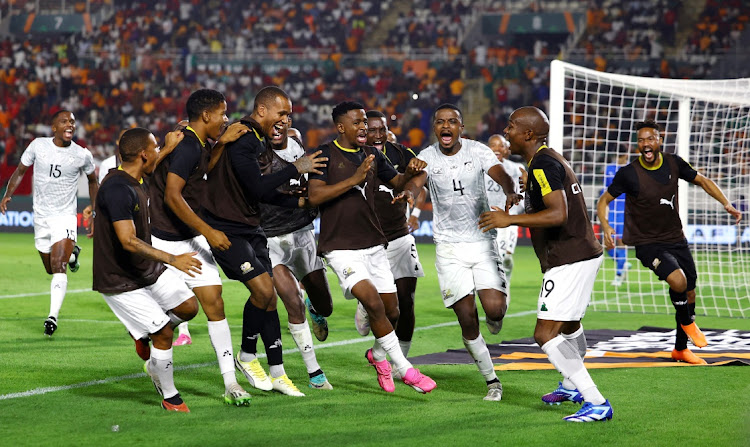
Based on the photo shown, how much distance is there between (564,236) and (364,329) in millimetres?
2776

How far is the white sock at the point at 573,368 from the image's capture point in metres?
6.13

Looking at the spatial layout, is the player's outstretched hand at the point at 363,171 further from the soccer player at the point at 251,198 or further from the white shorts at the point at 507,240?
the white shorts at the point at 507,240

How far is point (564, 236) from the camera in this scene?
635cm

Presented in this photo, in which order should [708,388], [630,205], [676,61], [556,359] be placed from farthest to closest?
[676,61] → [630,205] → [708,388] → [556,359]

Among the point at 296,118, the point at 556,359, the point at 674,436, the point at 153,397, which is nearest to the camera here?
the point at 674,436

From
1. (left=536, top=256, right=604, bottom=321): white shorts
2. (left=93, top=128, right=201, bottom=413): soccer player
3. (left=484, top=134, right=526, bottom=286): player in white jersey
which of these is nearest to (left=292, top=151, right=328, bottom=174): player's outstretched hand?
(left=93, top=128, right=201, bottom=413): soccer player

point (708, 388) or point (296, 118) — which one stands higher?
point (296, 118)

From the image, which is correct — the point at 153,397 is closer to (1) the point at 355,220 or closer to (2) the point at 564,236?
(1) the point at 355,220

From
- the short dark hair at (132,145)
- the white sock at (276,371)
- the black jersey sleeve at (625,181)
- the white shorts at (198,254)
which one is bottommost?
the white sock at (276,371)

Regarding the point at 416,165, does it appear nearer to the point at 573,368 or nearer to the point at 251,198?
the point at 251,198

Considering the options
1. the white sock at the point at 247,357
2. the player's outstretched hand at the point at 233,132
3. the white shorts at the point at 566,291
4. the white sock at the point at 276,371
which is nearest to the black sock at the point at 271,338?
the white sock at the point at 276,371

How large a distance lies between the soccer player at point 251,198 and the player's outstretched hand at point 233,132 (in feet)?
0.16

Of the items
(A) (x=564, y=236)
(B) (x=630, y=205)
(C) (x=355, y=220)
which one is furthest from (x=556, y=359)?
(B) (x=630, y=205)

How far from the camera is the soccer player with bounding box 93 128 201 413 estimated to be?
246 inches
